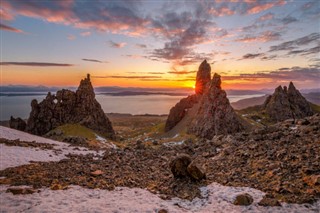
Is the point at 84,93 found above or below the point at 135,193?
above

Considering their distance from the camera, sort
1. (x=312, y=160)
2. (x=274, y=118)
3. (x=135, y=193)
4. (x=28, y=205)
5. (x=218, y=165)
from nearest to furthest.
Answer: (x=28, y=205), (x=135, y=193), (x=312, y=160), (x=218, y=165), (x=274, y=118)

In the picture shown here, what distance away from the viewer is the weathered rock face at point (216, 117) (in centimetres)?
9175

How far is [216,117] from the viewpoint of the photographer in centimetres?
9294

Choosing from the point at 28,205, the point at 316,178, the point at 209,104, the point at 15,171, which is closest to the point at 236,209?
the point at 316,178

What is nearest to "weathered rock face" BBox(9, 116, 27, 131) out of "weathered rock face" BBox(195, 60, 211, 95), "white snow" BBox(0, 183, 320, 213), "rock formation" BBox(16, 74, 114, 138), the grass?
"rock formation" BBox(16, 74, 114, 138)

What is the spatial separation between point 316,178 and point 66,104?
358 feet

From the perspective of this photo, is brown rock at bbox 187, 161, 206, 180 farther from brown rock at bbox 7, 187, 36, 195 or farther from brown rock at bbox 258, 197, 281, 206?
brown rock at bbox 7, 187, 36, 195

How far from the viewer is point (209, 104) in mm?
97938

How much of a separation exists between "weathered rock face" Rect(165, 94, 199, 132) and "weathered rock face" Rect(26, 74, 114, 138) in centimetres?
3621

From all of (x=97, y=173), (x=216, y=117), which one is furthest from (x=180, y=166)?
(x=216, y=117)

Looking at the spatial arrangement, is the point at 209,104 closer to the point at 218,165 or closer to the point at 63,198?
the point at 218,165

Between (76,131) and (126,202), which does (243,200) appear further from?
(76,131)

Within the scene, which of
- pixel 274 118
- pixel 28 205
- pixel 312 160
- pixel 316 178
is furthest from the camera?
pixel 274 118

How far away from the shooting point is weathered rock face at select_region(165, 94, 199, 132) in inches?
5438
